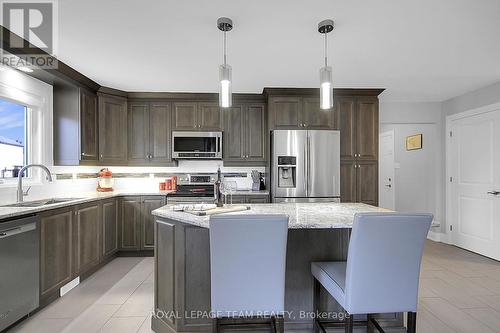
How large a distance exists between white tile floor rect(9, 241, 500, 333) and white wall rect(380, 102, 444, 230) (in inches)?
57.3

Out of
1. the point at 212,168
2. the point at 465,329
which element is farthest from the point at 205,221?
the point at 212,168

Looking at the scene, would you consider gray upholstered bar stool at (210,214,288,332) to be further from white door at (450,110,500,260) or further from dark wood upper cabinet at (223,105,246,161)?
white door at (450,110,500,260)

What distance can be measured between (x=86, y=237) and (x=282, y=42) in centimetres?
294

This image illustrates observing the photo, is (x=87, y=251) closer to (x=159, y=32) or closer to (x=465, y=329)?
(x=159, y=32)

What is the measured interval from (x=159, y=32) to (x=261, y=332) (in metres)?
2.52

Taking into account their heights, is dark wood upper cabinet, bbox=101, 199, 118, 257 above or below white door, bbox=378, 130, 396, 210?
below

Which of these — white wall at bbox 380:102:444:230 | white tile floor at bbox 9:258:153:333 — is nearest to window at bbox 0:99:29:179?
white tile floor at bbox 9:258:153:333

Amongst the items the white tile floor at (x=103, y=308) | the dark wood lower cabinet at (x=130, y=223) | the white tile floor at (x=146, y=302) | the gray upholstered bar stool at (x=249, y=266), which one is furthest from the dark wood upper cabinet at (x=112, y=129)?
the gray upholstered bar stool at (x=249, y=266)

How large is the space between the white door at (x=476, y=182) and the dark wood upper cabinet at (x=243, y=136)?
3.08 meters

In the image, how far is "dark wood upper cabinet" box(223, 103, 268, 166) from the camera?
13.8 feet

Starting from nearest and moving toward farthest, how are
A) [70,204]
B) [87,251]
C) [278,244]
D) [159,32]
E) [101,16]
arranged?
1. [278,244]
2. [101,16]
3. [159,32]
4. [70,204]
5. [87,251]

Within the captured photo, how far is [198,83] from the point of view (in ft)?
12.2

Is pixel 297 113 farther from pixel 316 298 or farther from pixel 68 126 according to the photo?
pixel 68 126

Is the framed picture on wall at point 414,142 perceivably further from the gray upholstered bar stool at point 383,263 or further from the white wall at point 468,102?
the gray upholstered bar stool at point 383,263
